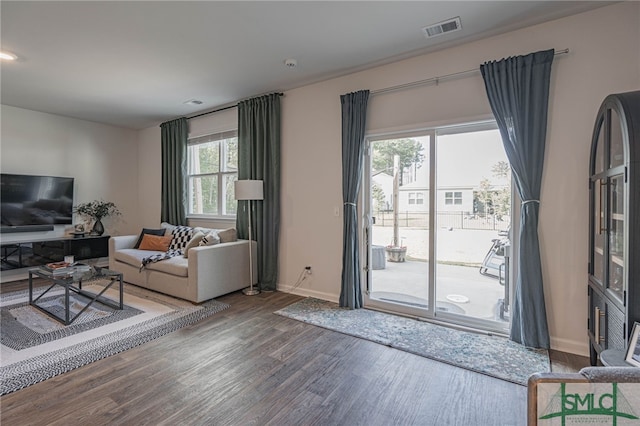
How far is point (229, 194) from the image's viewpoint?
16.3ft

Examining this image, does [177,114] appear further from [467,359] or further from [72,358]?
[467,359]

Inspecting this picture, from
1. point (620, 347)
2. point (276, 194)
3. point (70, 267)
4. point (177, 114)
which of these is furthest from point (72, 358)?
point (177, 114)

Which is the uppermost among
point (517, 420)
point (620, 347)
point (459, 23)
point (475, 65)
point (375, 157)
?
point (459, 23)

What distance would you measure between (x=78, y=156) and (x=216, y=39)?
4244mm

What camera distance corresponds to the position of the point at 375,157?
349 cm

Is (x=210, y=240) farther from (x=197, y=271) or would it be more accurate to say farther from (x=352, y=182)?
(x=352, y=182)

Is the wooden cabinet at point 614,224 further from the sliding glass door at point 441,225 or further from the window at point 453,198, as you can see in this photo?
the window at point 453,198

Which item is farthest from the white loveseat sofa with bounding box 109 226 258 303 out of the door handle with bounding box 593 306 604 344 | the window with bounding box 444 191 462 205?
the door handle with bounding box 593 306 604 344

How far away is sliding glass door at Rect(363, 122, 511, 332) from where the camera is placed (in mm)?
2885

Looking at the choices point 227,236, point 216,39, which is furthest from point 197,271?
point 216,39

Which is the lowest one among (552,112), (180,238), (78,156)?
(180,238)

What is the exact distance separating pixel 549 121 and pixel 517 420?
88.0 inches

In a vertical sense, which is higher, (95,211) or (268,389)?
(95,211)

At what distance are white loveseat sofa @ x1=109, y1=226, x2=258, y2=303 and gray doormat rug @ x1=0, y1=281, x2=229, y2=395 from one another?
0.15 meters
